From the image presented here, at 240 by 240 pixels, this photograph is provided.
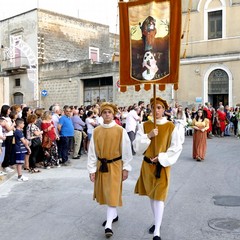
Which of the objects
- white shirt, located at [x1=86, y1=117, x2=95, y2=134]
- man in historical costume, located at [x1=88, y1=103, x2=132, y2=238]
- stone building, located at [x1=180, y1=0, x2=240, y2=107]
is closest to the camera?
man in historical costume, located at [x1=88, y1=103, x2=132, y2=238]

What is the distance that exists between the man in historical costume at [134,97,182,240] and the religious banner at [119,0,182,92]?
0.61 metres

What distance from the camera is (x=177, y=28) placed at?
224 inches

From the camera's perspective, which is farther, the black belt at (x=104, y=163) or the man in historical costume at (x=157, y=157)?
the black belt at (x=104, y=163)

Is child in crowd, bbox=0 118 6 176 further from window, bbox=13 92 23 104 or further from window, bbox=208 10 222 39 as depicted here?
window, bbox=13 92 23 104

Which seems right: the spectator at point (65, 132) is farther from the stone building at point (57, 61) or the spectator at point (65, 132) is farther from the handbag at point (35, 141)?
the stone building at point (57, 61)

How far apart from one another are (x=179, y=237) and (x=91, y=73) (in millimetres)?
23166

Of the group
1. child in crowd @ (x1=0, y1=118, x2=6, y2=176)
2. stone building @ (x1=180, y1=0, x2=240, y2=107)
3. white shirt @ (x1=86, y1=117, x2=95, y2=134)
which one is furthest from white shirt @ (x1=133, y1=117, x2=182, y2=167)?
stone building @ (x1=180, y1=0, x2=240, y2=107)

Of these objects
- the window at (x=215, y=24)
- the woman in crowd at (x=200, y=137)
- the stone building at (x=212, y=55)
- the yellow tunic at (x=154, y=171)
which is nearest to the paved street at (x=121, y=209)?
the yellow tunic at (x=154, y=171)

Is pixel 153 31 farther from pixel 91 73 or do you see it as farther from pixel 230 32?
pixel 91 73

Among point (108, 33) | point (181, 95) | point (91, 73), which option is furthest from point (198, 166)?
point (108, 33)

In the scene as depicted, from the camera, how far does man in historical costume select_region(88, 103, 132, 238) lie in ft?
17.9

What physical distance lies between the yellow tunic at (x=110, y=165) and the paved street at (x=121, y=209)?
537mm

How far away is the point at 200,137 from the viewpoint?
1210 centimetres

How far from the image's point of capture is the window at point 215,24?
24.0 meters
